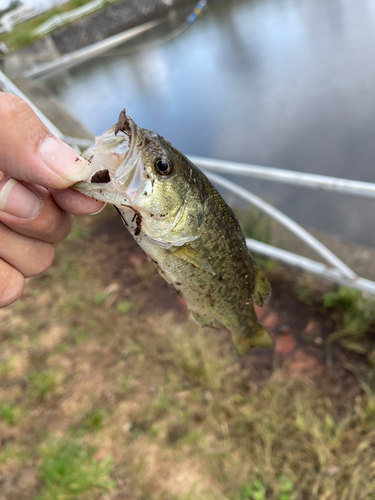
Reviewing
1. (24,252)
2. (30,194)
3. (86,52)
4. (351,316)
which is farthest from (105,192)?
(86,52)

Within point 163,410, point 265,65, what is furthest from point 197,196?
point 265,65

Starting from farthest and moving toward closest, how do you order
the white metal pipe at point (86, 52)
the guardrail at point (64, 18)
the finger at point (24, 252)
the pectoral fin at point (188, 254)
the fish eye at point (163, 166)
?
the guardrail at point (64, 18) → the white metal pipe at point (86, 52) → the finger at point (24, 252) → the pectoral fin at point (188, 254) → the fish eye at point (163, 166)

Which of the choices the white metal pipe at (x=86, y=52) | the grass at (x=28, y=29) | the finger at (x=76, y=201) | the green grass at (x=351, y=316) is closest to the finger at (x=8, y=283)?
the finger at (x=76, y=201)

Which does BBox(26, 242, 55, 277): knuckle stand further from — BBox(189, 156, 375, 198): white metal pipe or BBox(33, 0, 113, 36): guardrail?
BBox(33, 0, 113, 36): guardrail

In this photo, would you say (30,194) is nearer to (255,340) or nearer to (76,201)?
(76,201)

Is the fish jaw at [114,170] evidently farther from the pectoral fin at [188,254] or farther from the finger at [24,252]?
the finger at [24,252]

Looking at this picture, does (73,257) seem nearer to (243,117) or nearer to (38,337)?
(38,337)

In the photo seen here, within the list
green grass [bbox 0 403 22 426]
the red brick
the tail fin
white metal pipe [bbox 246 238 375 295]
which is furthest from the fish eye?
green grass [bbox 0 403 22 426]

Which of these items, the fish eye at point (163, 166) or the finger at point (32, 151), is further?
the fish eye at point (163, 166)
